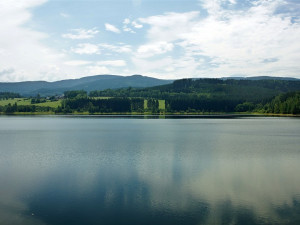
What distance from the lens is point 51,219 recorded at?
1822cm

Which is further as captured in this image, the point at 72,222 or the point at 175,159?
the point at 175,159

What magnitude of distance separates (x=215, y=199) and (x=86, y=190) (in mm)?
10281

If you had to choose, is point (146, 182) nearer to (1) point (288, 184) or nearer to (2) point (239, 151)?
(1) point (288, 184)

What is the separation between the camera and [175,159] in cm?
3744

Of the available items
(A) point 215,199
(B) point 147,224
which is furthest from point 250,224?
(B) point 147,224

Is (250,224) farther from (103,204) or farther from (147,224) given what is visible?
(103,204)

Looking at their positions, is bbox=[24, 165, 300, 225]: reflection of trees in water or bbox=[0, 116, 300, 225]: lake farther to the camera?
bbox=[0, 116, 300, 225]: lake

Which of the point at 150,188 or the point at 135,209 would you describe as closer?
the point at 135,209

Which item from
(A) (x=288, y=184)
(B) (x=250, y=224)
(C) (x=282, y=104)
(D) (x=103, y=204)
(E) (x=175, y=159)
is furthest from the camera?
(C) (x=282, y=104)

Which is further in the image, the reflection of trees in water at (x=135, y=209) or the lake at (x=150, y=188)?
the lake at (x=150, y=188)

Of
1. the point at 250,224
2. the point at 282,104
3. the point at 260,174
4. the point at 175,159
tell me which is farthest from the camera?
the point at 282,104

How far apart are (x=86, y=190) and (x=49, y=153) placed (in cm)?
2059

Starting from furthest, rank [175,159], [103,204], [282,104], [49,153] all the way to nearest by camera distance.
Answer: [282,104] → [49,153] → [175,159] → [103,204]

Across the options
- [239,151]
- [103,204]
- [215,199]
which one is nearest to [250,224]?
[215,199]
